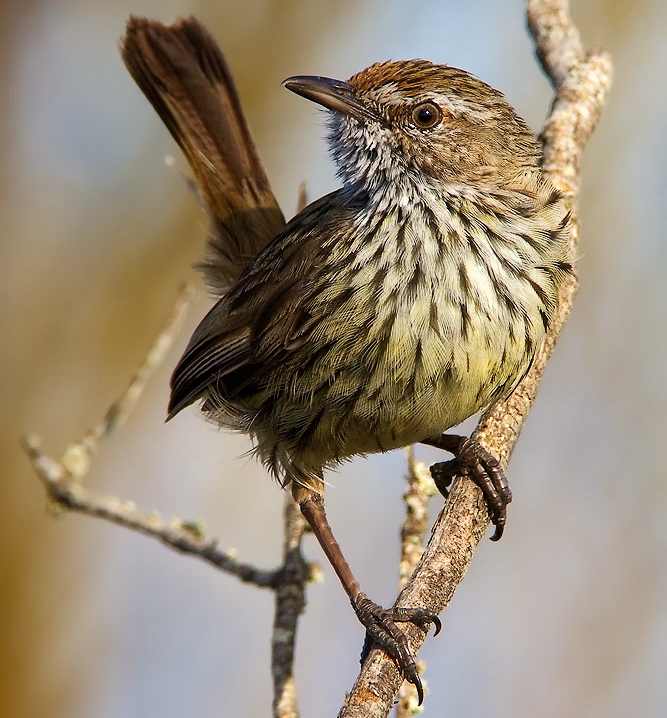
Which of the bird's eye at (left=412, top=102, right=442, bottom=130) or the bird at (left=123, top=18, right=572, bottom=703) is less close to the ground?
the bird's eye at (left=412, top=102, right=442, bottom=130)

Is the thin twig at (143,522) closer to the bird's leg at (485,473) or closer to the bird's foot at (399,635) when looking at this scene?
the bird's foot at (399,635)

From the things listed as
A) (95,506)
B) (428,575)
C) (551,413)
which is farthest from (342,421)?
(551,413)

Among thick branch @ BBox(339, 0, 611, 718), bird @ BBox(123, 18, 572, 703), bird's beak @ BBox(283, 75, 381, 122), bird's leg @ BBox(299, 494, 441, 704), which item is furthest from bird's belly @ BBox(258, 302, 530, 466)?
bird's beak @ BBox(283, 75, 381, 122)

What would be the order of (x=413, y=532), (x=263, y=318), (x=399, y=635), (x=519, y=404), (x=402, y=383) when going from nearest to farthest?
(x=399, y=635) → (x=402, y=383) → (x=413, y=532) → (x=519, y=404) → (x=263, y=318)

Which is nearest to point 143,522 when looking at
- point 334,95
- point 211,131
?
point 334,95

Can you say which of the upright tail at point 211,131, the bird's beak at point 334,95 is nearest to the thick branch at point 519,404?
the bird's beak at point 334,95

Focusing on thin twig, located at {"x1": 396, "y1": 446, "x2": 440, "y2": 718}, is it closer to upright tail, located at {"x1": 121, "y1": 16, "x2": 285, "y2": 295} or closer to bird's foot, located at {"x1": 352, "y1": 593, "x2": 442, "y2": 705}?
bird's foot, located at {"x1": 352, "y1": 593, "x2": 442, "y2": 705}

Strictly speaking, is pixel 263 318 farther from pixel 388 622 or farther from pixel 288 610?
pixel 388 622
